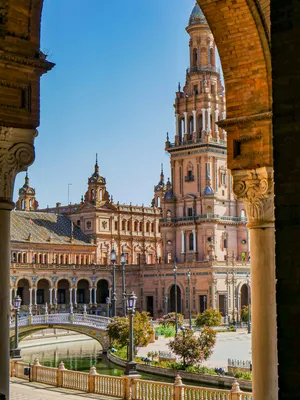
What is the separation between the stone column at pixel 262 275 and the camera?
354 inches

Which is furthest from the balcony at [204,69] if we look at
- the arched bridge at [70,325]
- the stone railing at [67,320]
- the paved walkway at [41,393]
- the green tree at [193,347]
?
the paved walkway at [41,393]

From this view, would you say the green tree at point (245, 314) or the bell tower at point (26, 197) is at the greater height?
the bell tower at point (26, 197)

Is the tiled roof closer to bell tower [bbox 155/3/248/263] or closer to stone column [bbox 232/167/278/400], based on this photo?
bell tower [bbox 155/3/248/263]

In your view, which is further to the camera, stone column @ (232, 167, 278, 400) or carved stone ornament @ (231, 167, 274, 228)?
Result: carved stone ornament @ (231, 167, 274, 228)

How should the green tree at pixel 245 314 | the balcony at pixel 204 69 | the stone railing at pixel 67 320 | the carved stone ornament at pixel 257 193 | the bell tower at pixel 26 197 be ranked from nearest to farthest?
the carved stone ornament at pixel 257 193, the stone railing at pixel 67 320, the green tree at pixel 245 314, the balcony at pixel 204 69, the bell tower at pixel 26 197

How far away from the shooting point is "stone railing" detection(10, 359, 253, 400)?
20594 millimetres

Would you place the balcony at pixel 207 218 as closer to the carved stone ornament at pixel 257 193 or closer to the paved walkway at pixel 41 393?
the paved walkway at pixel 41 393

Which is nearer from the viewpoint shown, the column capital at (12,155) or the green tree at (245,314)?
the column capital at (12,155)

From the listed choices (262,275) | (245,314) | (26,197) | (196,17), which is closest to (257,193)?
(262,275)

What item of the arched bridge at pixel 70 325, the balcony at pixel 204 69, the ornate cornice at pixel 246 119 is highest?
the balcony at pixel 204 69

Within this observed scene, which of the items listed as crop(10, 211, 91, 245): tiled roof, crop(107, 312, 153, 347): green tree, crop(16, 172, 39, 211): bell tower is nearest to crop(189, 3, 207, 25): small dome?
crop(10, 211, 91, 245): tiled roof

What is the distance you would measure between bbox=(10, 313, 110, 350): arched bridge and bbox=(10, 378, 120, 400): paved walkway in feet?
53.7

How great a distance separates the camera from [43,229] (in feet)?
253

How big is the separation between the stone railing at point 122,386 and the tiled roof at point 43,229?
4372cm
